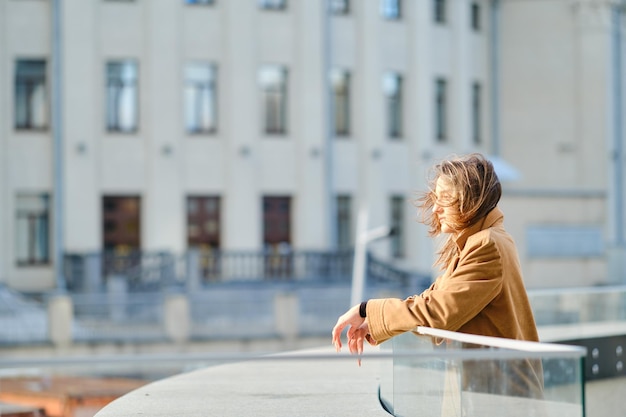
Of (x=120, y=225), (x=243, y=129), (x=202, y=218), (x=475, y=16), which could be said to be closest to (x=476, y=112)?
(x=475, y=16)

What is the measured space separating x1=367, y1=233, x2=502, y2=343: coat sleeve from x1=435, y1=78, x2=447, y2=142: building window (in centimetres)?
3665

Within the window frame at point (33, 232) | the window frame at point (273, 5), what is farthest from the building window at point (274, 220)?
the window frame at point (33, 232)

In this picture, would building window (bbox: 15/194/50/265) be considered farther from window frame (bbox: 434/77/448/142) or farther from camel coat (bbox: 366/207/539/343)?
camel coat (bbox: 366/207/539/343)

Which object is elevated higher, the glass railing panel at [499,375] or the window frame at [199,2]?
the window frame at [199,2]

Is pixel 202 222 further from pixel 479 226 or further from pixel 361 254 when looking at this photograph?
pixel 479 226

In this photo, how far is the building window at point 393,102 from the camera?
4019cm

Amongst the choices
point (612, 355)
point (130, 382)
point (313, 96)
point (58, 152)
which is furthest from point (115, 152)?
point (130, 382)

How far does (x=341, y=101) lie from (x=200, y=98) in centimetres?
493

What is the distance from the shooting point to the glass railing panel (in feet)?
16.6

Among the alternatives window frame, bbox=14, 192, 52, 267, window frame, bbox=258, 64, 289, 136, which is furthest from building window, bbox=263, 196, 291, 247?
window frame, bbox=14, 192, 52, 267

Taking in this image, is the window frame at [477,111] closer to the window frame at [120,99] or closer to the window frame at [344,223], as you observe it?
the window frame at [344,223]

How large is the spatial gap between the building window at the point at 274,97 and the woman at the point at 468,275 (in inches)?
1275

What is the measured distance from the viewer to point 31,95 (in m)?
34.7

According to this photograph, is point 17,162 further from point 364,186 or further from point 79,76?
point 364,186
